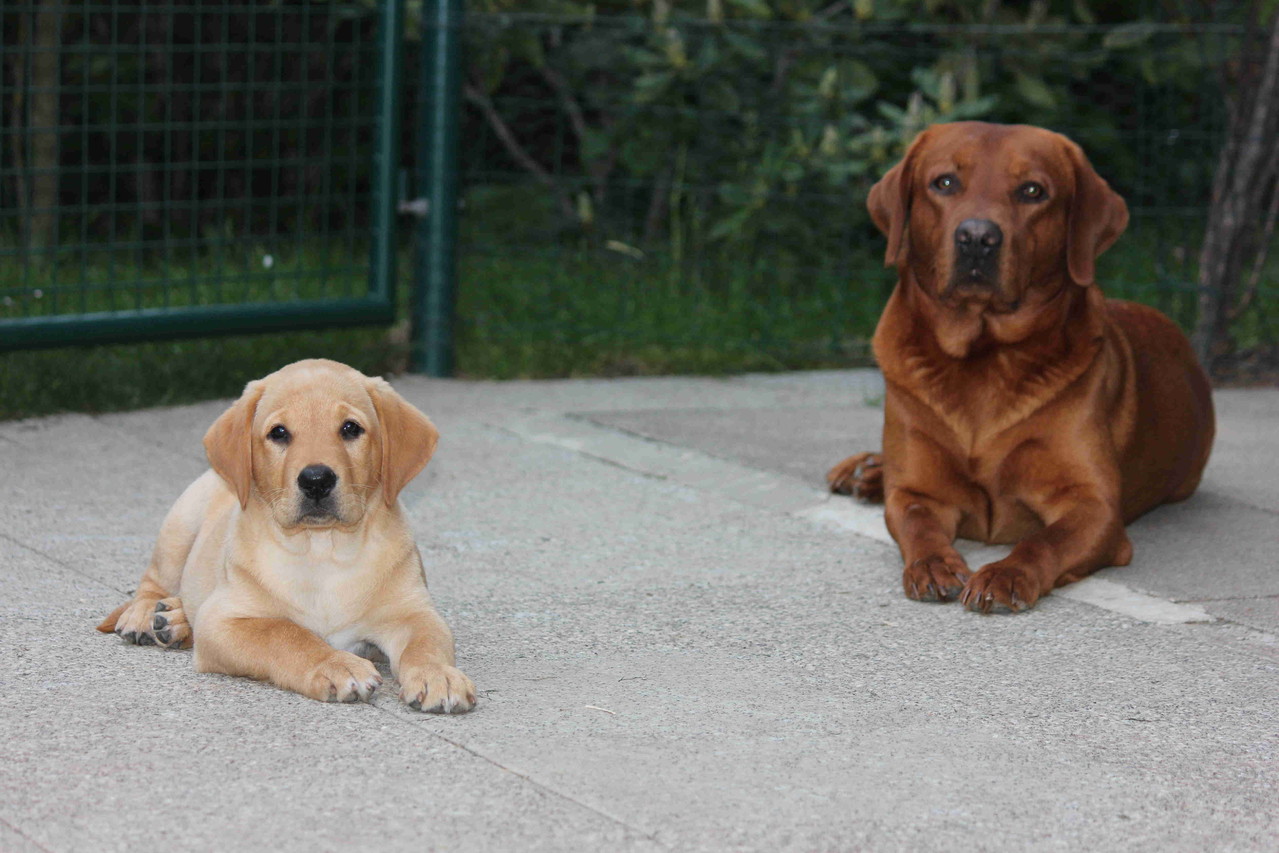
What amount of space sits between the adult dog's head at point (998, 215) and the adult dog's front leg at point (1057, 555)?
1.80 ft

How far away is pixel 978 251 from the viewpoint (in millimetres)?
4465

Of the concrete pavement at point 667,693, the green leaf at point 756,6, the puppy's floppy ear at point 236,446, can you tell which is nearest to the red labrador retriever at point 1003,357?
the concrete pavement at point 667,693

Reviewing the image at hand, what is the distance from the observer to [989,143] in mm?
4566

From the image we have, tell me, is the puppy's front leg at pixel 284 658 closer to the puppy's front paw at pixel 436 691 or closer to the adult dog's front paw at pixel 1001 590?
the puppy's front paw at pixel 436 691

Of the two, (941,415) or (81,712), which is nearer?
(81,712)

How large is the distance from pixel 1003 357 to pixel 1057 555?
0.61 meters

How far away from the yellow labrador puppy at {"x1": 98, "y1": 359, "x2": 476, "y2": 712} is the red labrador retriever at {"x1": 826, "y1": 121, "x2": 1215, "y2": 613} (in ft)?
4.71

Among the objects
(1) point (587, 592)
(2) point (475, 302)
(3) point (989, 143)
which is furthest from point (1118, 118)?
(1) point (587, 592)

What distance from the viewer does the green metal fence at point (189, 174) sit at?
6.33 meters

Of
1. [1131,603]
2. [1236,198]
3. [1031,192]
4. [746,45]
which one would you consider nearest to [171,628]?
[1131,603]

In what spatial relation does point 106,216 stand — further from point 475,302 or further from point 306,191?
point 475,302

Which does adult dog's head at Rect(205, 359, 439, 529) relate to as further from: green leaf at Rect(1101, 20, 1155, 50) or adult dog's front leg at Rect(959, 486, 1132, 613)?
green leaf at Rect(1101, 20, 1155, 50)

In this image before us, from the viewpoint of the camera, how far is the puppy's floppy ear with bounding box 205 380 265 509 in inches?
135

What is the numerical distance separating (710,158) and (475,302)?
1.19 m
